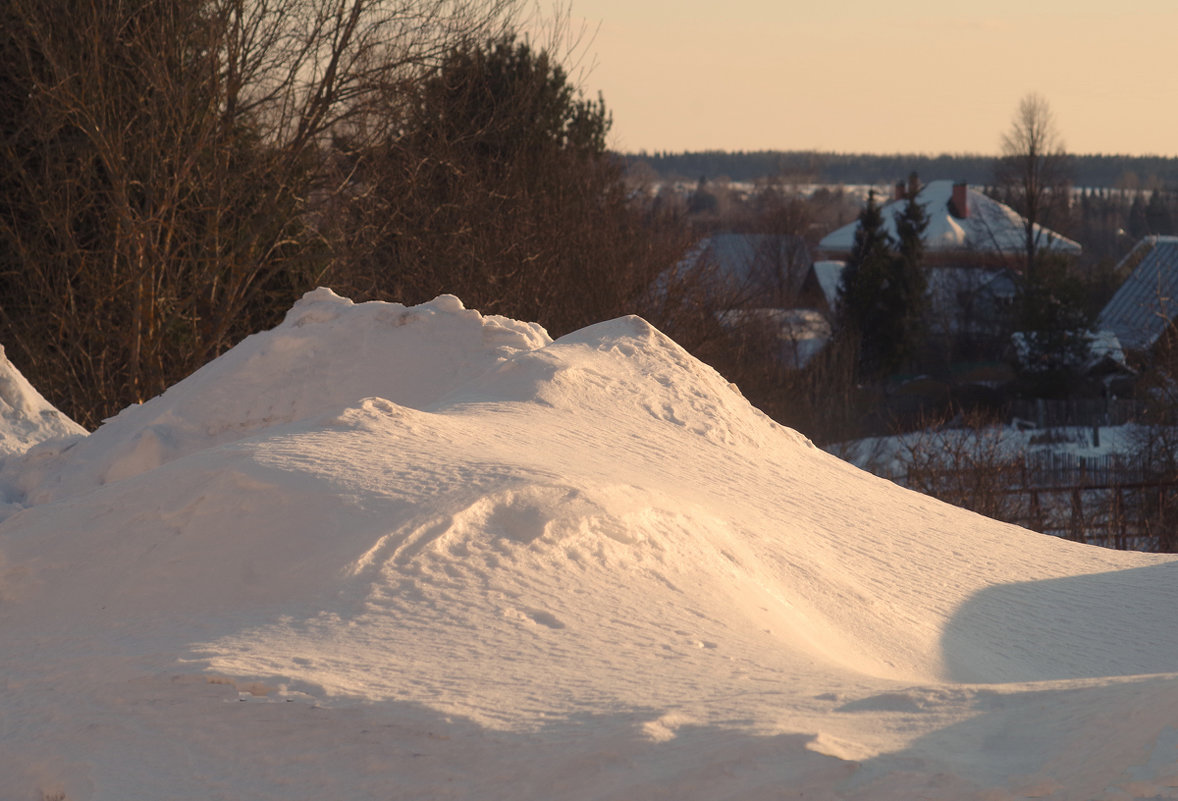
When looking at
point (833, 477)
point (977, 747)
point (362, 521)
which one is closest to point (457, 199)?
point (833, 477)

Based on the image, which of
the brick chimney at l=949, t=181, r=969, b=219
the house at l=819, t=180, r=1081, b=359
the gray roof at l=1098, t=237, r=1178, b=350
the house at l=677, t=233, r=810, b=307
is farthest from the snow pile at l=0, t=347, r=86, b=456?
the brick chimney at l=949, t=181, r=969, b=219

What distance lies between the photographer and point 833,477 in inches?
289

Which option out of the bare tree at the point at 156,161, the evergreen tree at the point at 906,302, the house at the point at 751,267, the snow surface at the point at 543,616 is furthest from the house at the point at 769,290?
the snow surface at the point at 543,616

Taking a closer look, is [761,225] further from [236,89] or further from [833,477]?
[833,477]

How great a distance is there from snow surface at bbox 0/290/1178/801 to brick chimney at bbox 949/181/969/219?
191 feet

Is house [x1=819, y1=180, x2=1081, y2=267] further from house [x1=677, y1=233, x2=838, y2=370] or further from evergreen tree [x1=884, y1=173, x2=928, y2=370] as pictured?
house [x1=677, y1=233, x2=838, y2=370]

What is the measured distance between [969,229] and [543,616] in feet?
190

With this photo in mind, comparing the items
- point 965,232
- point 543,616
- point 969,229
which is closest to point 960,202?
point 969,229

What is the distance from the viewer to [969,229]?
58.0m

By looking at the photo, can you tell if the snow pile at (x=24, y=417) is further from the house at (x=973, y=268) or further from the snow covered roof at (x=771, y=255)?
the snow covered roof at (x=771, y=255)

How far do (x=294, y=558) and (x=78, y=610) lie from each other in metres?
0.89

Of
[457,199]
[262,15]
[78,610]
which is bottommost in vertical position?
[78,610]

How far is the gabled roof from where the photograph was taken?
5047 cm

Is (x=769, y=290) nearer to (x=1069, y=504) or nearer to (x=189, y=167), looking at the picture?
(x=1069, y=504)
